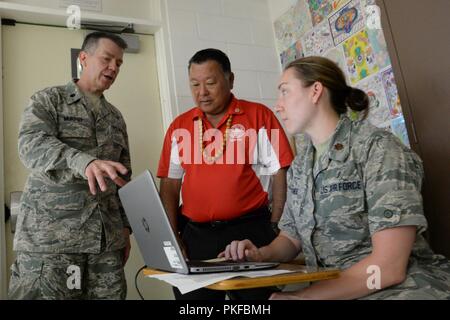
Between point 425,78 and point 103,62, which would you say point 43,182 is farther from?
point 425,78

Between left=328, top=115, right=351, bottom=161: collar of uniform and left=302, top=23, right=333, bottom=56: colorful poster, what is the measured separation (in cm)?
Answer: 122

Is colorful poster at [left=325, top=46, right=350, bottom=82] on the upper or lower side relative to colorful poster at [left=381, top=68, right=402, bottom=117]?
upper

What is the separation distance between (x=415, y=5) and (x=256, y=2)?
160cm

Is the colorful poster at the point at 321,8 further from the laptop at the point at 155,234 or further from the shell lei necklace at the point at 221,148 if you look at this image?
the laptop at the point at 155,234

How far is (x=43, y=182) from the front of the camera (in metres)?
1.45

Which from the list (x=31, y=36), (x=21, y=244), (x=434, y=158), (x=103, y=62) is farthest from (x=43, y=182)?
(x=434, y=158)

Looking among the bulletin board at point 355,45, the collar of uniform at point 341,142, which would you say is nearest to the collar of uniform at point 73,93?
the collar of uniform at point 341,142

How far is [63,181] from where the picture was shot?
1437 millimetres

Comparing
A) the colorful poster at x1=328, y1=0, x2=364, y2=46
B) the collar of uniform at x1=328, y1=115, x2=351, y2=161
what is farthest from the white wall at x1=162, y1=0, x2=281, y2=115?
the collar of uniform at x1=328, y1=115, x2=351, y2=161

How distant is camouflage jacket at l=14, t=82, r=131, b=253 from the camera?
1382mm

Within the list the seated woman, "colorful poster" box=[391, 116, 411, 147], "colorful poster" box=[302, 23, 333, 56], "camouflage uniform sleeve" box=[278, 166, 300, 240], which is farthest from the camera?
"colorful poster" box=[302, 23, 333, 56]

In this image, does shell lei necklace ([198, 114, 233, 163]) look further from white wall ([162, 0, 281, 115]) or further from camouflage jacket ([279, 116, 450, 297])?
white wall ([162, 0, 281, 115])

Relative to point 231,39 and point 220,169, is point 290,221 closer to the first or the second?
point 220,169

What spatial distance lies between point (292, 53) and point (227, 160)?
122 centimetres
